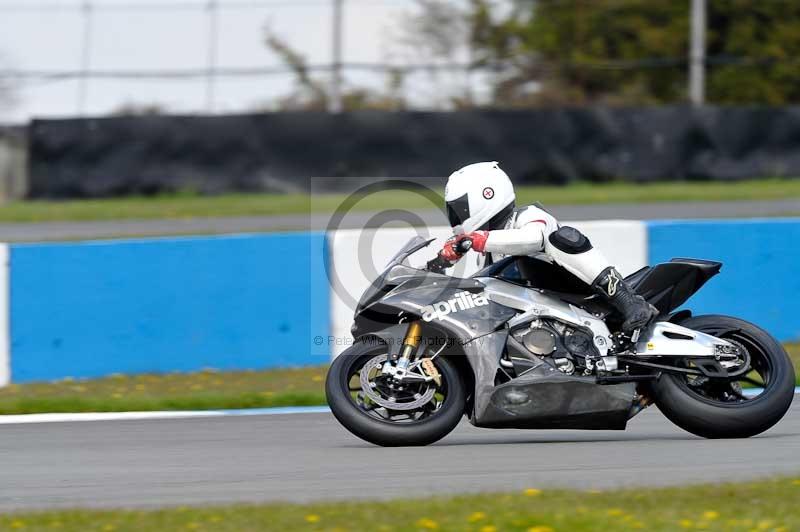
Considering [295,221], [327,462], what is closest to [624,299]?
[327,462]

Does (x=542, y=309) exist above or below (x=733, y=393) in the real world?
above

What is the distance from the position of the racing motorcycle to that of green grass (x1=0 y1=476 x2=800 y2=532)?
3.45ft

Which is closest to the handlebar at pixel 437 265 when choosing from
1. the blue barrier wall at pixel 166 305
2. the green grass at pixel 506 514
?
the green grass at pixel 506 514

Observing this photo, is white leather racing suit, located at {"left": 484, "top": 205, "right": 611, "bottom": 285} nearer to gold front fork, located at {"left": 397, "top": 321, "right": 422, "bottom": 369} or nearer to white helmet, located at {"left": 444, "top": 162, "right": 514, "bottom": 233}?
white helmet, located at {"left": 444, "top": 162, "right": 514, "bottom": 233}

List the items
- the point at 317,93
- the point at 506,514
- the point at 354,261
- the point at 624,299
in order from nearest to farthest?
1. the point at 506,514
2. the point at 624,299
3. the point at 354,261
4. the point at 317,93

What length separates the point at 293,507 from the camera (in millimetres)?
5164

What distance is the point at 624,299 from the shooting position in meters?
6.44

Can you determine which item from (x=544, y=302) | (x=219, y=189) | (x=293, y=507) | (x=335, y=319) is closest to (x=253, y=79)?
(x=219, y=189)

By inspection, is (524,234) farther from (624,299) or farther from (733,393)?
(733,393)

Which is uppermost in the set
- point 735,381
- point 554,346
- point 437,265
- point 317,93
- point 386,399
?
point 317,93

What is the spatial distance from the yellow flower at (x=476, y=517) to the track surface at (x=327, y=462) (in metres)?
0.50

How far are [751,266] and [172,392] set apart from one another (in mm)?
4664

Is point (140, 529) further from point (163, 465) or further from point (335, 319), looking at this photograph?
point (335, 319)

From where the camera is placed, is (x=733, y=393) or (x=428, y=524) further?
(x=733, y=393)
